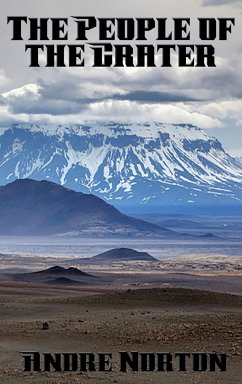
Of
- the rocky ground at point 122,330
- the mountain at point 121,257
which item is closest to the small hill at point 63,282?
the rocky ground at point 122,330

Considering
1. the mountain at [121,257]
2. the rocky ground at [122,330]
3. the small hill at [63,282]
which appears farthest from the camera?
the mountain at [121,257]

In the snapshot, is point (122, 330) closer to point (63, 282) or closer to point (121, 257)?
point (63, 282)

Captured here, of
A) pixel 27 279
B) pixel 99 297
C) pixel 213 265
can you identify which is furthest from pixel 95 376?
pixel 213 265

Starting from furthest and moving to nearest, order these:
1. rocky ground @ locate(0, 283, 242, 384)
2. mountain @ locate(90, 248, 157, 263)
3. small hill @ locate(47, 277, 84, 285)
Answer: mountain @ locate(90, 248, 157, 263)
small hill @ locate(47, 277, 84, 285)
rocky ground @ locate(0, 283, 242, 384)

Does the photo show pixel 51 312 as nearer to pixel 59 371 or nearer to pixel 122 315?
pixel 122 315

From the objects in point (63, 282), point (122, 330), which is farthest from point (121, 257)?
point (122, 330)

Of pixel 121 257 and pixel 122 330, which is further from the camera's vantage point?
pixel 121 257

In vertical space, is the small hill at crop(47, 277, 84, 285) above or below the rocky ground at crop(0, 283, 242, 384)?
above

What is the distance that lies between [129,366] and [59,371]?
1768 mm

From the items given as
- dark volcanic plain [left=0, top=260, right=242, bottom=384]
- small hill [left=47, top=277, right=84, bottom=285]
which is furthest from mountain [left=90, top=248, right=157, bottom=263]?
dark volcanic plain [left=0, top=260, right=242, bottom=384]

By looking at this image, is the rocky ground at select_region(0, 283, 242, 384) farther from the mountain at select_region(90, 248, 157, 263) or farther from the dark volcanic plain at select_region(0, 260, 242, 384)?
the mountain at select_region(90, 248, 157, 263)

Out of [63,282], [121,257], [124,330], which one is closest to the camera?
[124,330]

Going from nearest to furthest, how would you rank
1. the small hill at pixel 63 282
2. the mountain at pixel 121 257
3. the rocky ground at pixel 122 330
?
1. the rocky ground at pixel 122 330
2. the small hill at pixel 63 282
3. the mountain at pixel 121 257

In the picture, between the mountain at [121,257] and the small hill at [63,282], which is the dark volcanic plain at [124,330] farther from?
the mountain at [121,257]
